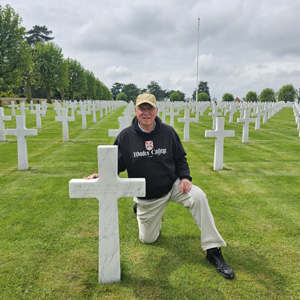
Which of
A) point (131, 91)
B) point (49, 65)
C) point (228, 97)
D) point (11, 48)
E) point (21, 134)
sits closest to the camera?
point (21, 134)

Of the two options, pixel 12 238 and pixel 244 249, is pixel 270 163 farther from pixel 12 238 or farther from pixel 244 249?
pixel 12 238

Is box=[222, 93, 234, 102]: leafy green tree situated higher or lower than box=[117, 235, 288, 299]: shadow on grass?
higher

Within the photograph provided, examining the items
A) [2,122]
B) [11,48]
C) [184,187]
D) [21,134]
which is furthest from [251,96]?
[184,187]

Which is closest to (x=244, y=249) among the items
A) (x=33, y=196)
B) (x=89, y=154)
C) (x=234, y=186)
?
(x=234, y=186)

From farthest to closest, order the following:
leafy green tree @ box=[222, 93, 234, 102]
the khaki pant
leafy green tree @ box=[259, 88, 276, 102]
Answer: leafy green tree @ box=[259, 88, 276, 102] < leafy green tree @ box=[222, 93, 234, 102] < the khaki pant

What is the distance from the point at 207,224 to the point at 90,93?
74548 mm

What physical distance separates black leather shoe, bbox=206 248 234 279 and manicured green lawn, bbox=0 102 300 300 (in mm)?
62

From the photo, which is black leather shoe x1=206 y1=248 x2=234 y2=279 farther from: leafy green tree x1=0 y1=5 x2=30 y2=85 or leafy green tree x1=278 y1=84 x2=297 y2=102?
leafy green tree x1=278 y1=84 x2=297 y2=102

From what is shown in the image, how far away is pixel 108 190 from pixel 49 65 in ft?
152

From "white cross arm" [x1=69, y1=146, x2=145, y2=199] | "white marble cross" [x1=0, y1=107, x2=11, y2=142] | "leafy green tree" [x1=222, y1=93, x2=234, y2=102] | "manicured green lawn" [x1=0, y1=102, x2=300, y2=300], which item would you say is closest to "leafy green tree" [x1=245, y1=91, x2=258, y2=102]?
"leafy green tree" [x1=222, y1=93, x2=234, y2=102]

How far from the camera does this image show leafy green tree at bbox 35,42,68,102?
4409 cm

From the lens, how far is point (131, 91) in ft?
446

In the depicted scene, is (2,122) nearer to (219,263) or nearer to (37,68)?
(219,263)

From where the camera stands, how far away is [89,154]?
871 cm
